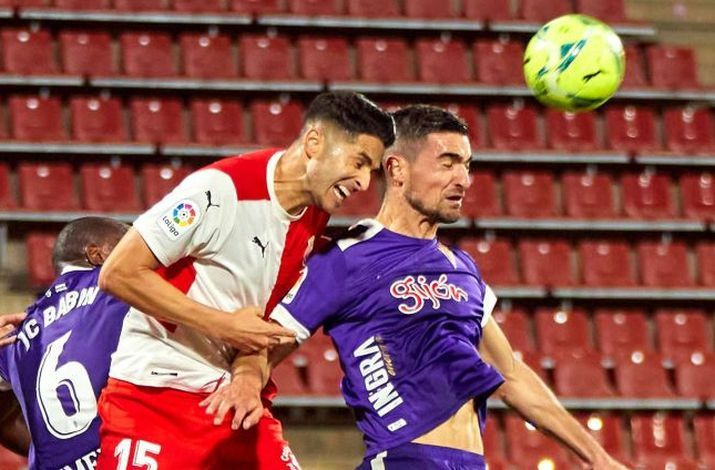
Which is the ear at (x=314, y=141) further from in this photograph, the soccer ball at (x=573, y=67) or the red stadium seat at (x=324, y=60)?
the red stadium seat at (x=324, y=60)

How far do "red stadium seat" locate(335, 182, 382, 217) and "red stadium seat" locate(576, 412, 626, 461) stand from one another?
83.5 inches

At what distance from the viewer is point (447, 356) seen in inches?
151

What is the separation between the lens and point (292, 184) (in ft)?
12.1

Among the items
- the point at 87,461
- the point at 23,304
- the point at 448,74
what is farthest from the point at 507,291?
the point at 87,461

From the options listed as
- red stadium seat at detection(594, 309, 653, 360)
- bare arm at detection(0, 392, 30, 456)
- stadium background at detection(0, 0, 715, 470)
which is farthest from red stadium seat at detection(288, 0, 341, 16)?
bare arm at detection(0, 392, 30, 456)

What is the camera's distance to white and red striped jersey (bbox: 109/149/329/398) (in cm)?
356

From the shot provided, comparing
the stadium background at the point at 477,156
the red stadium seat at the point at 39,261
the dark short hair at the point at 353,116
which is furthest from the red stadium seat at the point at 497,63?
the dark short hair at the point at 353,116

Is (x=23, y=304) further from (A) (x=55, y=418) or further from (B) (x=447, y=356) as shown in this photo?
(B) (x=447, y=356)

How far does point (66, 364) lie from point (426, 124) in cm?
136

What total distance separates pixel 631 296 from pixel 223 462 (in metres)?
6.63

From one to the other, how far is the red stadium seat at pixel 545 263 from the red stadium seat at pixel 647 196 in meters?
0.81

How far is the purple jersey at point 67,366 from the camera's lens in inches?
161

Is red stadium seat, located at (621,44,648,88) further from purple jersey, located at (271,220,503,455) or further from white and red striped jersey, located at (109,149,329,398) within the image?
white and red striped jersey, located at (109,149,329,398)

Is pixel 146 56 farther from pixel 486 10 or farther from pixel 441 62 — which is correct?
pixel 486 10
